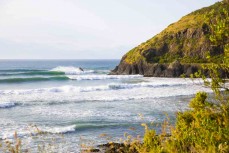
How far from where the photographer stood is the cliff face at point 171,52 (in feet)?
227

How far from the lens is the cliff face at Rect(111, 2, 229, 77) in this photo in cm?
6906

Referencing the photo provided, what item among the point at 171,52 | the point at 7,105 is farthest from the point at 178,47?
the point at 7,105

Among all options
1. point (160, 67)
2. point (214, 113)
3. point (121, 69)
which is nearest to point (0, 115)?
point (214, 113)

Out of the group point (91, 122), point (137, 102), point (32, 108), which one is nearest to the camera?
point (91, 122)

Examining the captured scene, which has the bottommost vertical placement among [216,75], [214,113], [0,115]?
[0,115]

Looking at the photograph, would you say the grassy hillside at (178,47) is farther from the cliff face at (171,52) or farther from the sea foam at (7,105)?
the sea foam at (7,105)

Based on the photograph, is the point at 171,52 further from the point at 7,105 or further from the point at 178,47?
the point at 7,105

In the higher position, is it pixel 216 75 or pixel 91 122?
pixel 216 75

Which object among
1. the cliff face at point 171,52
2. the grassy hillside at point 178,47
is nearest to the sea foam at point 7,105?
the cliff face at point 171,52

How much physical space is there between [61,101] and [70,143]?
1648cm

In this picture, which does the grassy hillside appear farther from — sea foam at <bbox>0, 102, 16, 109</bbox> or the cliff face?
sea foam at <bbox>0, 102, 16, 109</bbox>

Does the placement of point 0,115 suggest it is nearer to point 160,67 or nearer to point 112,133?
point 112,133

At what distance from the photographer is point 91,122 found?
21.0 metres

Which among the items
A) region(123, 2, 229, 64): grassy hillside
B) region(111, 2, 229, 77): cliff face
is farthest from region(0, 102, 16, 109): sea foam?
region(123, 2, 229, 64): grassy hillside
